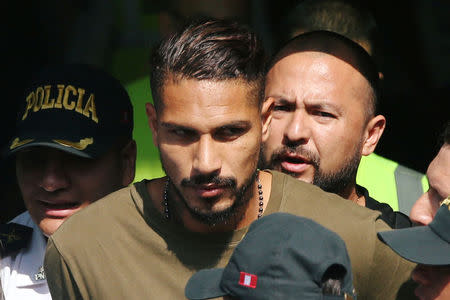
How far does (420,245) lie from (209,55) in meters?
0.84

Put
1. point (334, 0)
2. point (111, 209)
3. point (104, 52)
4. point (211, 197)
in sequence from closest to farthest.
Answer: point (211, 197)
point (111, 209)
point (334, 0)
point (104, 52)

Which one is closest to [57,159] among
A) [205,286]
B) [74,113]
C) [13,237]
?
[74,113]

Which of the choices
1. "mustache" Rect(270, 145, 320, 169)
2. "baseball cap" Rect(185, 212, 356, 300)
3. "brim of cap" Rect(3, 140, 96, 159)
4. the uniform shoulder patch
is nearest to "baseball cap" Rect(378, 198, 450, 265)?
"baseball cap" Rect(185, 212, 356, 300)

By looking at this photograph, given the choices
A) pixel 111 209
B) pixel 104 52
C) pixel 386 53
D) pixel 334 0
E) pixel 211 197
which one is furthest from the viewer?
pixel 386 53

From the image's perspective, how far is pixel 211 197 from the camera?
104 inches

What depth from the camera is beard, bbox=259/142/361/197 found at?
11.0 ft

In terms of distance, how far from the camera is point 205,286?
7.35ft

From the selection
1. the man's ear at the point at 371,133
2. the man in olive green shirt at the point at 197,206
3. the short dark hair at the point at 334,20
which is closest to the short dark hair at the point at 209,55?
the man in olive green shirt at the point at 197,206

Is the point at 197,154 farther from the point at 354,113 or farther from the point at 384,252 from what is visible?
the point at 354,113

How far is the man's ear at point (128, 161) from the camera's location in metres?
3.25

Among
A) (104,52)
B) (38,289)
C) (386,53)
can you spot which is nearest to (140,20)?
(104,52)

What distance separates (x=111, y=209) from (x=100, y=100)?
539mm

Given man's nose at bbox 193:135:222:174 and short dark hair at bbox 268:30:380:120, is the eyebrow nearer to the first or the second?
man's nose at bbox 193:135:222:174

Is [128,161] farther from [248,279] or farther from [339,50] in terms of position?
[248,279]
